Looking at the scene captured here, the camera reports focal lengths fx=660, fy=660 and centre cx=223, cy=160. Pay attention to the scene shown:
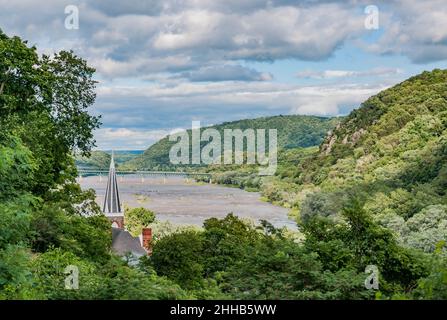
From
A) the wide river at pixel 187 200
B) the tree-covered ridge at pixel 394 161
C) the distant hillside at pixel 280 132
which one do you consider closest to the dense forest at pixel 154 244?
the tree-covered ridge at pixel 394 161

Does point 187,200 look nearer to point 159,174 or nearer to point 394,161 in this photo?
point 159,174

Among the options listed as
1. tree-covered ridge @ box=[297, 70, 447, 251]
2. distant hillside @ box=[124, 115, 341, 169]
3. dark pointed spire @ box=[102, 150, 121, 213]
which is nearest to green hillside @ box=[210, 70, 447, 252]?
tree-covered ridge @ box=[297, 70, 447, 251]

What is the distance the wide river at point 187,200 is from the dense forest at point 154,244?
16501mm

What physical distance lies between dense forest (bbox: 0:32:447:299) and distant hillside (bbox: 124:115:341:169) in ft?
225

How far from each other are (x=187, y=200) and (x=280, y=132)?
4398cm

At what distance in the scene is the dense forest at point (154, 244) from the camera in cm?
1016

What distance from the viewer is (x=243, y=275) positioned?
513 inches

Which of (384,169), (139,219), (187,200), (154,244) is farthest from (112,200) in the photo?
(187,200)

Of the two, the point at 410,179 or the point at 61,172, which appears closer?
the point at 61,172

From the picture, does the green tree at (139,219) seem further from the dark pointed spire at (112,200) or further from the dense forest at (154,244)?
the dense forest at (154,244)

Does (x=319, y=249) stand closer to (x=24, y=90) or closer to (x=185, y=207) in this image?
(x=24, y=90)

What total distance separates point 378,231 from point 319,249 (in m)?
2.23

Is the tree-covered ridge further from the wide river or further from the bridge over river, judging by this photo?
the bridge over river
